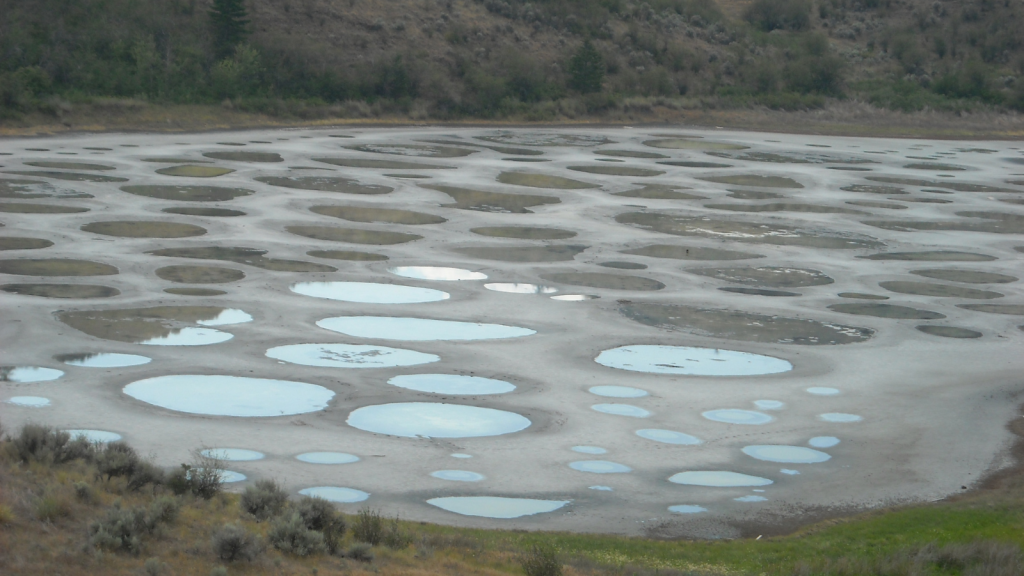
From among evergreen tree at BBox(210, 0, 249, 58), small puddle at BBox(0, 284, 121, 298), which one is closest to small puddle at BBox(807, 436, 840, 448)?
small puddle at BBox(0, 284, 121, 298)

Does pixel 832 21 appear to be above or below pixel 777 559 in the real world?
above

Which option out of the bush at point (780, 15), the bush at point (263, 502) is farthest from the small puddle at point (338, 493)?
the bush at point (780, 15)

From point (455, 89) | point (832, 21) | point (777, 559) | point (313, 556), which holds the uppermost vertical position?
point (832, 21)

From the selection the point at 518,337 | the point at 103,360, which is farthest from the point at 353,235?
the point at 103,360

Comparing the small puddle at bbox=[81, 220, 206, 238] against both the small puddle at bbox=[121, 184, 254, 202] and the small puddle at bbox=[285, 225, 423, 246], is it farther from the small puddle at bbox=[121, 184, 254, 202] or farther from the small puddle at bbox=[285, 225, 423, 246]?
the small puddle at bbox=[121, 184, 254, 202]

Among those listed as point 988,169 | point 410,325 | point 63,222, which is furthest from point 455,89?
point 410,325

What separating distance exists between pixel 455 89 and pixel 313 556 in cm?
5564

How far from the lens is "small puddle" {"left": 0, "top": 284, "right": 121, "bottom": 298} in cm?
2081

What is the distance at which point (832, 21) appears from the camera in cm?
9544

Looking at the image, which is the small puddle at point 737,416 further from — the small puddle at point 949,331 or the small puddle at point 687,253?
the small puddle at point 687,253

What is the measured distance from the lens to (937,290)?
84.0 feet

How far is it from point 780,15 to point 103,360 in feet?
280

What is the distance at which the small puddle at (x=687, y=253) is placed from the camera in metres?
28.0

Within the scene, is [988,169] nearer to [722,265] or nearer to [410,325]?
[722,265]
